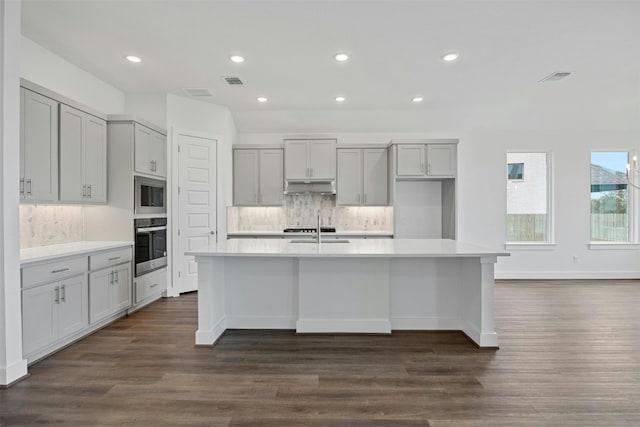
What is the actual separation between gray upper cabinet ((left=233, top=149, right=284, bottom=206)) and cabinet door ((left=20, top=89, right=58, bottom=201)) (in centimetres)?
293

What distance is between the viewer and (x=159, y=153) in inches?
190

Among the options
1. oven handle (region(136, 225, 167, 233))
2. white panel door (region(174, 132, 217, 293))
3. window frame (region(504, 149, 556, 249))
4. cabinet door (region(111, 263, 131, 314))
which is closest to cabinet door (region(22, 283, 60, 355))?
cabinet door (region(111, 263, 131, 314))

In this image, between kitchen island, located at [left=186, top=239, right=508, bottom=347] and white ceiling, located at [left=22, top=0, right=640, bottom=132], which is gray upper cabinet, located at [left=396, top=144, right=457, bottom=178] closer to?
white ceiling, located at [left=22, top=0, right=640, bottom=132]

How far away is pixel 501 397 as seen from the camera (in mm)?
2312

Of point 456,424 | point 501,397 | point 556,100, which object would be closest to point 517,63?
point 556,100

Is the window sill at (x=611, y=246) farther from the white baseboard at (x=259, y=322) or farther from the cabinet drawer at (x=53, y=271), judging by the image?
the cabinet drawer at (x=53, y=271)

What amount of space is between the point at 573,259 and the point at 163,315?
6.76 metres

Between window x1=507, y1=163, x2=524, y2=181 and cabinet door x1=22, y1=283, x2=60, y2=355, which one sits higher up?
window x1=507, y1=163, x2=524, y2=181

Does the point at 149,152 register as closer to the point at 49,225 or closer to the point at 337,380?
the point at 49,225

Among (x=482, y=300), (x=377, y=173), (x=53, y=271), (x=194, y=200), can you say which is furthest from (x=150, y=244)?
(x=482, y=300)

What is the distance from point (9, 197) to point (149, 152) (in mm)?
2193

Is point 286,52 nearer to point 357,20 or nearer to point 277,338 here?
point 357,20

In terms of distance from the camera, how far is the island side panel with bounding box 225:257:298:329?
3564 mm

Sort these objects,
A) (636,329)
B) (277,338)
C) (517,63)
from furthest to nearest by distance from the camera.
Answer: (517,63)
(636,329)
(277,338)
